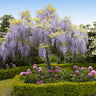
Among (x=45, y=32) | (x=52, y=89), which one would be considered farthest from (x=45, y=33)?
(x=52, y=89)

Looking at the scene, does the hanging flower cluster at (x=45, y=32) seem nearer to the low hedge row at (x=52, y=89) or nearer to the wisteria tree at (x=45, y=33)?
the wisteria tree at (x=45, y=33)

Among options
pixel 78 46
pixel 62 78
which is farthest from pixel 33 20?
pixel 62 78

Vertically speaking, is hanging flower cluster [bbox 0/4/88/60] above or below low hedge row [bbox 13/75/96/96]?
above

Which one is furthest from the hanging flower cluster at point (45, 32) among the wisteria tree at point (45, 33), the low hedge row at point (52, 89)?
the low hedge row at point (52, 89)

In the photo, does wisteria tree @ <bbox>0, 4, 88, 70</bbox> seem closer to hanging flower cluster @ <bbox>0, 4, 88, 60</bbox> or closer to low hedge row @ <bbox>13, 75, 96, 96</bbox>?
hanging flower cluster @ <bbox>0, 4, 88, 60</bbox>

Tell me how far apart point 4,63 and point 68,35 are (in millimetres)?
6185

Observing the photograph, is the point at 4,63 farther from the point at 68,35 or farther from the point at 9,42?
the point at 68,35

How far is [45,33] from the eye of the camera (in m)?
8.66

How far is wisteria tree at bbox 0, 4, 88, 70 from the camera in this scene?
8.74 m

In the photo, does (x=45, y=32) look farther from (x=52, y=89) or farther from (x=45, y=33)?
(x=52, y=89)

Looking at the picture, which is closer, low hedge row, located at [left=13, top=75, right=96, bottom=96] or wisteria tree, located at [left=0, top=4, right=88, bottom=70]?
low hedge row, located at [left=13, top=75, right=96, bottom=96]

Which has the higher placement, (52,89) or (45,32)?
(45,32)

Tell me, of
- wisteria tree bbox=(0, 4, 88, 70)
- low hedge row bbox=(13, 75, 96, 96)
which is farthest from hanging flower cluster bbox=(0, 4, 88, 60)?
low hedge row bbox=(13, 75, 96, 96)

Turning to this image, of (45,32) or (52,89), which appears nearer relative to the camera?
(52,89)
